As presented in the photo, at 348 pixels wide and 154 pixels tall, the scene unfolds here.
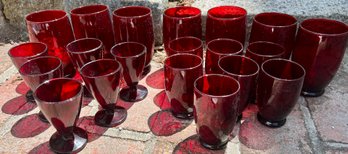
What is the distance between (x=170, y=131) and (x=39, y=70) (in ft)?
1.35

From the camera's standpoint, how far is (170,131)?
0.90 m

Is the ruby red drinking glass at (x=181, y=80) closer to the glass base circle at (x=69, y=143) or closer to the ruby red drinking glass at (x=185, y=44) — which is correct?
the ruby red drinking glass at (x=185, y=44)

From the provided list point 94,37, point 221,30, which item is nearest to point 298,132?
point 221,30

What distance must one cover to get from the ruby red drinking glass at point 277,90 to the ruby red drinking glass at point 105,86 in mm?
377

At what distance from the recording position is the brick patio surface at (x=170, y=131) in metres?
0.85

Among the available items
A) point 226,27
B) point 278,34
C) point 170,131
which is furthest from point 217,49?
point 170,131

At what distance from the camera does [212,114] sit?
74 cm

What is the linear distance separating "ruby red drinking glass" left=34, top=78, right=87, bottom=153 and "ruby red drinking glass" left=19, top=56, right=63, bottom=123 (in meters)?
0.05

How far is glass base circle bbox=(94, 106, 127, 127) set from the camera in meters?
0.93

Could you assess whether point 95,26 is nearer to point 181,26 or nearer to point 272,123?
point 181,26

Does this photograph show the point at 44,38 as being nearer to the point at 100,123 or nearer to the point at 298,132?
the point at 100,123

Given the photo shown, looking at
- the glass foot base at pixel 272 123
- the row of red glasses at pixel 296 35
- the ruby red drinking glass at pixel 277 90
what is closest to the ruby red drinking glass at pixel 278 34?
the row of red glasses at pixel 296 35

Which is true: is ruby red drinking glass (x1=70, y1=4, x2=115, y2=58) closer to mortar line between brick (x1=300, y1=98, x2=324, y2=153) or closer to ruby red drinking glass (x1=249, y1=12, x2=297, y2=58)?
ruby red drinking glass (x1=249, y1=12, x2=297, y2=58)

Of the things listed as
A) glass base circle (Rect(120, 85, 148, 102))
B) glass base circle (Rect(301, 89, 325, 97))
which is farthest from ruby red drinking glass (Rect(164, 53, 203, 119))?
glass base circle (Rect(301, 89, 325, 97))
